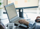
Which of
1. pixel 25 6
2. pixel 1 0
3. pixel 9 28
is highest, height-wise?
pixel 1 0

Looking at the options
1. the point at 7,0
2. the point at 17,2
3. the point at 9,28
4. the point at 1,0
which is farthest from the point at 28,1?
the point at 9,28

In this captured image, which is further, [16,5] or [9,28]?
[16,5]

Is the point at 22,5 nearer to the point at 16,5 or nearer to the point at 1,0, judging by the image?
the point at 16,5

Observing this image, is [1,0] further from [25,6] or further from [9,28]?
[9,28]

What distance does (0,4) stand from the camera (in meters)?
1.12

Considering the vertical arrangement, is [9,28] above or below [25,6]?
below

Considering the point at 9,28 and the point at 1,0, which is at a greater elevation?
the point at 1,0

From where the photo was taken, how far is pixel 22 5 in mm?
1137

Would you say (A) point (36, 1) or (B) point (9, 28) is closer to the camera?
(B) point (9, 28)

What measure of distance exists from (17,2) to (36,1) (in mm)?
291

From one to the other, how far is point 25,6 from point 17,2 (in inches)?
5.3

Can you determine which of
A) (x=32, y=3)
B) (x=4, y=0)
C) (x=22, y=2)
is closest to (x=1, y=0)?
(x=4, y=0)

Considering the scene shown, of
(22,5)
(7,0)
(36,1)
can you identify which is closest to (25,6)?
(22,5)

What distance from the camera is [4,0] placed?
3.88 ft
